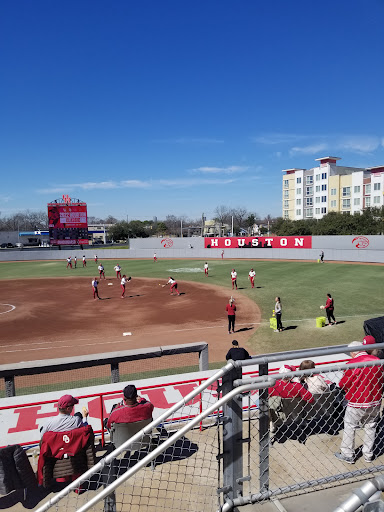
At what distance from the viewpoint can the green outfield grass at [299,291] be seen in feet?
52.6

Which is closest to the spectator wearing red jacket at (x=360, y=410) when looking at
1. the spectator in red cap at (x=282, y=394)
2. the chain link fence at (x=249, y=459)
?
the chain link fence at (x=249, y=459)

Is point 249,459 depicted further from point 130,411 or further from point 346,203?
point 346,203

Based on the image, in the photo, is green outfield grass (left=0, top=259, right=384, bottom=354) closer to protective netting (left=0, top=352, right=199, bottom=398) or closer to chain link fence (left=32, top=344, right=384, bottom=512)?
protective netting (left=0, top=352, right=199, bottom=398)

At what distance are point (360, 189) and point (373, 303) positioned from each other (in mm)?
78179

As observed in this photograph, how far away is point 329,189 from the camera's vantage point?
97.3m

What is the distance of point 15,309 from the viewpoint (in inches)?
976

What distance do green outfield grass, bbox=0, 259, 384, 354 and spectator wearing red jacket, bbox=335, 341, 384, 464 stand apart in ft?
32.8

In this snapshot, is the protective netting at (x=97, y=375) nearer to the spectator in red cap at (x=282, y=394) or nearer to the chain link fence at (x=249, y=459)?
the chain link fence at (x=249, y=459)

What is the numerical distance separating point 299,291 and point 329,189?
258ft

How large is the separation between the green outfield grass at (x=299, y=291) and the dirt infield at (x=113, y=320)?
1.46 meters

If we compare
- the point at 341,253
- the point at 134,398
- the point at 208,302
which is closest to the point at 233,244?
the point at 341,253

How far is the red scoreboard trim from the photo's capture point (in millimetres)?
50625

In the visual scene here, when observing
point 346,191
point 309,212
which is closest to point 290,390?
point 346,191

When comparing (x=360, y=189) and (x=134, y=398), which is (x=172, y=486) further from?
(x=360, y=189)
